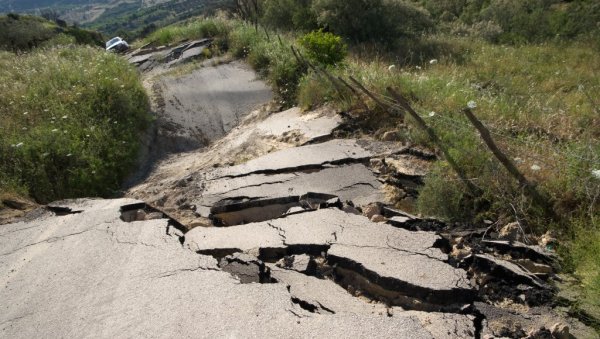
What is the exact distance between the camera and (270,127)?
8391mm

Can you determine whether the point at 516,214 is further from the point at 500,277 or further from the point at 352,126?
the point at 352,126

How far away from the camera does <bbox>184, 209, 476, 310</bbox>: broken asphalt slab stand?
10.5ft

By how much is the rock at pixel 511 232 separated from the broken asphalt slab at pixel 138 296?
1557 mm

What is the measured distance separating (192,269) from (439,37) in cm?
1607

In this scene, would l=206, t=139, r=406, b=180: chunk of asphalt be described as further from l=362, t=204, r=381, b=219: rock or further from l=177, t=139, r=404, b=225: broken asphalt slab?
l=362, t=204, r=381, b=219: rock

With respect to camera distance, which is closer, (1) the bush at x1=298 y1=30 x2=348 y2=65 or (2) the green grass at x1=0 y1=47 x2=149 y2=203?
(2) the green grass at x1=0 y1=47 x2=149 y2=203

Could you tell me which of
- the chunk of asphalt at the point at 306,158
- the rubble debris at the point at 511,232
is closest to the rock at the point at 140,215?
the chunk of asphalt at the point at 306,158

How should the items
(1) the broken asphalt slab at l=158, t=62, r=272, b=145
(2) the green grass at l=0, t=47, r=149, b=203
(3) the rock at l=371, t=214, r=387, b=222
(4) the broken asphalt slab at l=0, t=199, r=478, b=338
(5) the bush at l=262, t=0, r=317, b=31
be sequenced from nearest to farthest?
1. (4) the broken asphalt slab at l=0, t=199, r=478, b=338
2. (3) the rock at l=371, t=214, r=387, b=222
3. (2) the green grass at l=0, t=47, r=149, b=203
4. (1) the broken asphalt slab at l=158, t=62, r=272, b=145
5. (5) the bush at l=262, t=0, r=317, b=31

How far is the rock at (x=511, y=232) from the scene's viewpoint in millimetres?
3860

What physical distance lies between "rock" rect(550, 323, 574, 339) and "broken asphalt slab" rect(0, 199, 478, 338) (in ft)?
2.62

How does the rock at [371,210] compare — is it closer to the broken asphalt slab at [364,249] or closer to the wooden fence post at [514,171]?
the broken asphalt slab at [364,249]

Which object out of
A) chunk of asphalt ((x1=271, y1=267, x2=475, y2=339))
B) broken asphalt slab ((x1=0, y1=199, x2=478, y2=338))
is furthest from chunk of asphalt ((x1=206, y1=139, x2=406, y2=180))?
chunk of asphalt ((x1=271, y1=267, x2=475, y2=339))

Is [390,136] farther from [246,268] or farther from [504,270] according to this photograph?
[246,268]

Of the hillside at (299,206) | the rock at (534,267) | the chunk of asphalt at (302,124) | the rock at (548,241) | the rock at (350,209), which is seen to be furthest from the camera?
the chunk of asphalt at (302,124)
